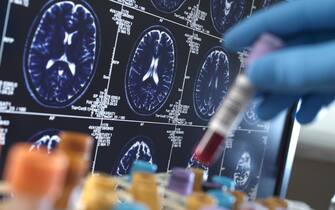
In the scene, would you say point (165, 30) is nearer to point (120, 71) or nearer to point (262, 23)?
point (120, 71)

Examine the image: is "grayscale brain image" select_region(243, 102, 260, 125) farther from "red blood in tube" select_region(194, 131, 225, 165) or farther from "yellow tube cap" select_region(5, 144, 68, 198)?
"yellow tube cap" select_region(5, 144, 68, 198)

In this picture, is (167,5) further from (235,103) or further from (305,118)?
(235,103)

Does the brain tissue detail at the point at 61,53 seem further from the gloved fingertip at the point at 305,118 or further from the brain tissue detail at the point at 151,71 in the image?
the gloved fingertip at the point at 305,118

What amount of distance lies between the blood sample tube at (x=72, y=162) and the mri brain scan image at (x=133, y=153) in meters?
0.73

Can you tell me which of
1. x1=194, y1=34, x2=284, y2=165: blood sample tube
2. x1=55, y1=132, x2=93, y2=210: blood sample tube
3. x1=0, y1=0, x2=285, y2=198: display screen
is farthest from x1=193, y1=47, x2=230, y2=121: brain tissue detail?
x1=55, y1=132, x2=93, y2=210: blood sample tube

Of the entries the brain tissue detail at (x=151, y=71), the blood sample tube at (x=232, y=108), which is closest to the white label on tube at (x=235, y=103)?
the blood sample tube at (x=232, y=108)

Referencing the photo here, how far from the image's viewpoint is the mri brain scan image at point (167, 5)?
Answer: 1272mm

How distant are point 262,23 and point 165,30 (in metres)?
0.65

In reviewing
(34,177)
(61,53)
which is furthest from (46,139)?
(34,177)

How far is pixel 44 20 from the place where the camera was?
0.99 metres

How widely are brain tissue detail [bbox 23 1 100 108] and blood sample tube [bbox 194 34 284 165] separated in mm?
510

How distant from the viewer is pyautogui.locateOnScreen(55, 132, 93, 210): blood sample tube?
20.0 inches

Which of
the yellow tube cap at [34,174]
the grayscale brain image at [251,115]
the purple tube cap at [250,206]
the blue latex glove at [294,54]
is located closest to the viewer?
the yellow tube cap at [34,174]

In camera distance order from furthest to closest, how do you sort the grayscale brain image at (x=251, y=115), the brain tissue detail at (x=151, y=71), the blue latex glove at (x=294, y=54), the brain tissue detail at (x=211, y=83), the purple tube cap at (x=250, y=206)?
the grayscale brain image at (x=251, y=115) → the brain tissue detail at (x=211, y=83) → the brain tissue detail at (x=151, y=71) → the purple tube cap at (x=250, y=206) → the blue latex glove at (x=294, y=54)
